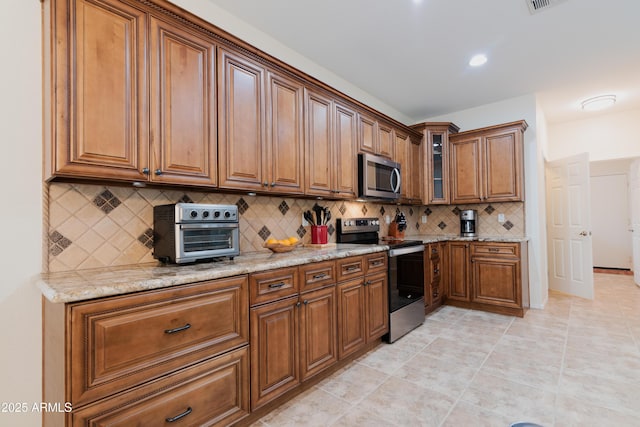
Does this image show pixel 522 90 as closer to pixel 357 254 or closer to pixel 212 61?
pixel 357 254

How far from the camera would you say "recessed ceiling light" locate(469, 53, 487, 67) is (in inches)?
124

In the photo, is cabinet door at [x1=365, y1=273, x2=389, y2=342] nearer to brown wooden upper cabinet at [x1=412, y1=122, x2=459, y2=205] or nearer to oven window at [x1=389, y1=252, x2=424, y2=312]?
oven window at [x1=389, y1=252, x2=424, y2=312]

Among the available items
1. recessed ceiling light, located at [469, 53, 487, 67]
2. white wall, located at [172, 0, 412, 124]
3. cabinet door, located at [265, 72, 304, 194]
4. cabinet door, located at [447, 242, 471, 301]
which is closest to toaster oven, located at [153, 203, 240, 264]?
cabinet door, located at [265, 72, 304, 194]

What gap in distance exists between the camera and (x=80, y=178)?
1493mm

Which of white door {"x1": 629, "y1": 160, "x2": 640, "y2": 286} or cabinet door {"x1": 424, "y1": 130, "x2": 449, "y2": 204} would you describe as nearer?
cabinet door {"x1": 424, "y1": 130, "x2": 449, "y2": 204}

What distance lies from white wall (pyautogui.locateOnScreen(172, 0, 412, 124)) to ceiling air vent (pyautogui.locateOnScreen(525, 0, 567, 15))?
1842 mm

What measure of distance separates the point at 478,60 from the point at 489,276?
2503mm

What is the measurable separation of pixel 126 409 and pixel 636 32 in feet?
15.3

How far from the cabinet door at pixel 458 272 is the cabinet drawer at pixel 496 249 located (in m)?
0.12

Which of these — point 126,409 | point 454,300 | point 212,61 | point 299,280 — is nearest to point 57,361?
point 126,409

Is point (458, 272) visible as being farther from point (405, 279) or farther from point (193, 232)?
point (193, 232)

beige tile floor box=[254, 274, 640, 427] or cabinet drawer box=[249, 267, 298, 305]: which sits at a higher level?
cabinet drawer box=[249, 267, 298, 305]

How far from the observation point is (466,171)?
4277 mm

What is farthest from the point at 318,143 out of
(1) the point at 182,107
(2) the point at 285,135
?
(1) the point at 182,107
